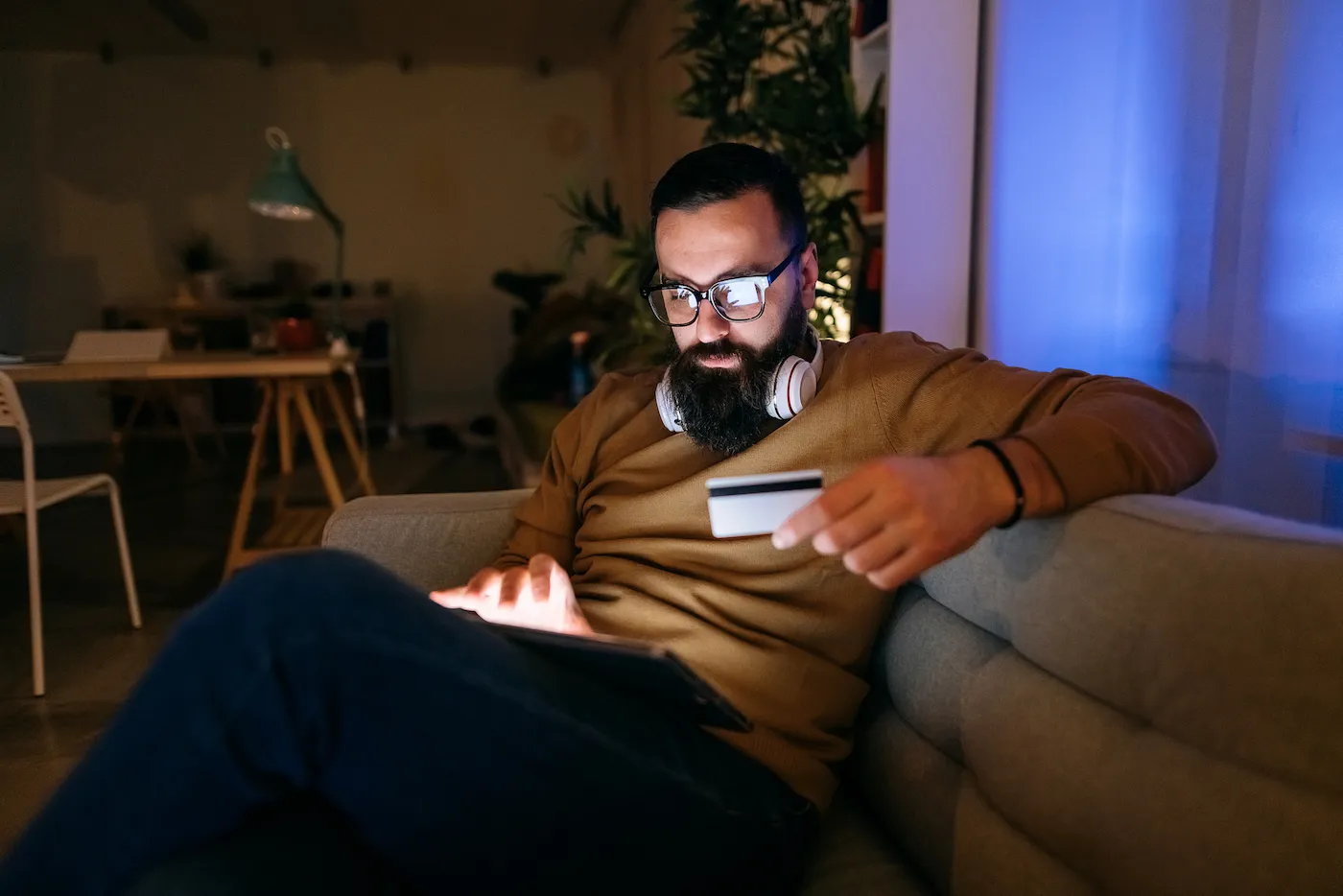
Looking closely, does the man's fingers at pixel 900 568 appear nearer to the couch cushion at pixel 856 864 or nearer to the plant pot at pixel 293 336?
the couch cushion at pixel 856 864

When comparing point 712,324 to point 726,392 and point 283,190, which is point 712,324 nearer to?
point 726,392

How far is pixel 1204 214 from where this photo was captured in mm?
1339

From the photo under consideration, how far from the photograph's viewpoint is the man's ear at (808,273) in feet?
4.25

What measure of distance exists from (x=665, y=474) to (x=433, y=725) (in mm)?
588

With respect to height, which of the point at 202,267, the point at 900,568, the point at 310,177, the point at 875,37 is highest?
the point at 310,177

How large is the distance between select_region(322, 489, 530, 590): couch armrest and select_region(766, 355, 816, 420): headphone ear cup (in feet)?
1.77

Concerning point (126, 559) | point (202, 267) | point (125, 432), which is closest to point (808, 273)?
point (126, 559)

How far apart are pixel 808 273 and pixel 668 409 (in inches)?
11.9

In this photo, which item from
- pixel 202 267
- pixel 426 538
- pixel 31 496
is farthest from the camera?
pixel 202 267

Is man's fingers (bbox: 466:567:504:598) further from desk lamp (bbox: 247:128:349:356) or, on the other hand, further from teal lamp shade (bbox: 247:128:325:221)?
teal lamp shade (bbox: 247:128:325:221)

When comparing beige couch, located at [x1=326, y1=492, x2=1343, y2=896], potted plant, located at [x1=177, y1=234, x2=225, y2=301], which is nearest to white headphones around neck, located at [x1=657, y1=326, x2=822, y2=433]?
beige couch, located at [x1=326, y1=492, x2=1343, y2=896]

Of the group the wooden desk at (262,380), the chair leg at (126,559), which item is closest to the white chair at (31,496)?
the chair leg at (126,559)

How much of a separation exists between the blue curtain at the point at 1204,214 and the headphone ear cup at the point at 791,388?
662mm

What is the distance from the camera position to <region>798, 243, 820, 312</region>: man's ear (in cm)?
129
